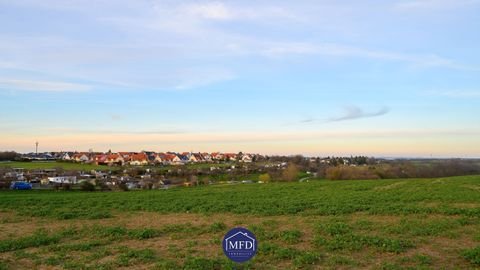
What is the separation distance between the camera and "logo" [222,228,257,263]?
5340mm

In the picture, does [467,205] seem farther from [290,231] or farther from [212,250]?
[212,250]

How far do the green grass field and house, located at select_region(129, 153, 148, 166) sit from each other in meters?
51.2

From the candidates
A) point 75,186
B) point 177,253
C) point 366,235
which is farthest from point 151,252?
point 75,186

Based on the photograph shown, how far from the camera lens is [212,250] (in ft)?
26.9

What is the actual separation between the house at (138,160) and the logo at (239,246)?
61.9m

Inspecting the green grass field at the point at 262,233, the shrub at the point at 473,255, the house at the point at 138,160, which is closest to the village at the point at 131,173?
the house at the point at 138,160

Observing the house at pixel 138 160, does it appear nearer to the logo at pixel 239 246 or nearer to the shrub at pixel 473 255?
the shrub at pixel 473 255

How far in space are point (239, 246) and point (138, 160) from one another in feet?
216

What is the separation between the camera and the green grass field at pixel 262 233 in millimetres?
7336

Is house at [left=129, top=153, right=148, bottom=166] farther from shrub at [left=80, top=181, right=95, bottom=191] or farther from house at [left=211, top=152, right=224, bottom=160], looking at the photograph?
shrub at [left=80, top=181, right=95, bottom=191]

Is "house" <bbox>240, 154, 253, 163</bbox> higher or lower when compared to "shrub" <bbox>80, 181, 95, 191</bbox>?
higher

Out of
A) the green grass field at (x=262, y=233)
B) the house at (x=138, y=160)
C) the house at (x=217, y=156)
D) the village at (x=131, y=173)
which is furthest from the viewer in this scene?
the house at (x=217, y=156)

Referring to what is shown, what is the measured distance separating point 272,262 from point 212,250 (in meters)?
1.47

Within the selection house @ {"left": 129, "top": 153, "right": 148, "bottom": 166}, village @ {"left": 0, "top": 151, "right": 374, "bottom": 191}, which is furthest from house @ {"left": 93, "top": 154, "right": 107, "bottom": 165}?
house @ {"left": 129, "top": 153, "right": 148, "bottom": 166}
